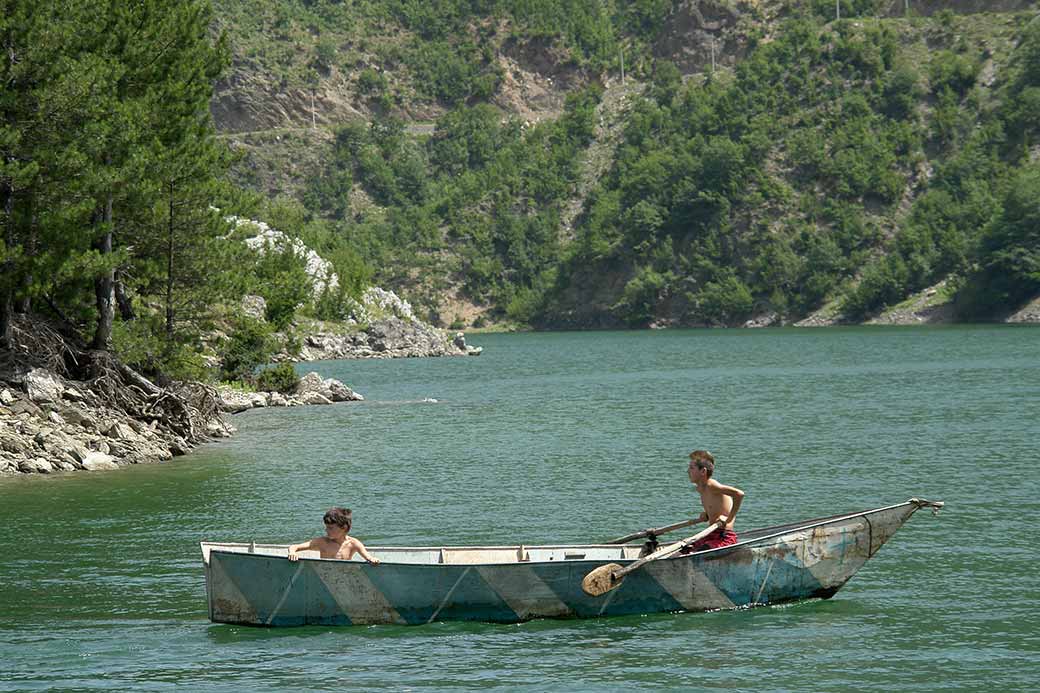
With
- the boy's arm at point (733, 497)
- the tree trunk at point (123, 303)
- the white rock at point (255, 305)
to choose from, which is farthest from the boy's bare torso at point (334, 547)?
the white rock at point (255, 305)

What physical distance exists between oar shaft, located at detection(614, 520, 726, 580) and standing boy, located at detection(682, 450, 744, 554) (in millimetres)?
109

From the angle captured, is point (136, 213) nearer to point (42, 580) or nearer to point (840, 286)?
point (42, 580)

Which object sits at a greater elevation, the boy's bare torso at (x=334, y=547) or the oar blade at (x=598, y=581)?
the boy's bare torso at (x=334, y=547)

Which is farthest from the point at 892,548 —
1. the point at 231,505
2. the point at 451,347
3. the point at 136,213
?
the point at 451,347

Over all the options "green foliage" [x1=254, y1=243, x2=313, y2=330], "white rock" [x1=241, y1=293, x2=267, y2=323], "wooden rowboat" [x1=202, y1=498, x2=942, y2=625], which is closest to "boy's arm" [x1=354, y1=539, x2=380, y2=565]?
"wooden rowboat" [x1=202, y1=498, x2=942, y2=625]

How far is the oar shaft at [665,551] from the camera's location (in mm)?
24031

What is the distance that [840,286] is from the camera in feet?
649

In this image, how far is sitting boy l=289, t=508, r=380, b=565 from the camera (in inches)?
939

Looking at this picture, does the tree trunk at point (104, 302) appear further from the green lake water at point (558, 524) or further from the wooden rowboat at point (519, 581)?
the wooden rowboat at point (519, 581)

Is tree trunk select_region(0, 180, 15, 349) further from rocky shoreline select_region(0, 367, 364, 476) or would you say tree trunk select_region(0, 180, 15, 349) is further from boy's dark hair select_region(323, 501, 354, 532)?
boy's dark hair select_region(323, 501, 354, 532)

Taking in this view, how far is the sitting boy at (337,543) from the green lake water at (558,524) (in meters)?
1.31

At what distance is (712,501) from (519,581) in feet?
11.5

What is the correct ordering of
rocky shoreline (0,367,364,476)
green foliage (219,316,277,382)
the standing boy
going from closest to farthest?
1. the standing boy
2. rocky shoreline (0,367,364,476)
3. green foliage (219,316,277,382)

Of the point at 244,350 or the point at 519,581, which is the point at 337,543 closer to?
the point at 519,581
